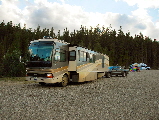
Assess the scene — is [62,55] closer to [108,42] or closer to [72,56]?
[72,56]

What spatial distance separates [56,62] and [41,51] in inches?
50.7

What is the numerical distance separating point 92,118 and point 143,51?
86233mm

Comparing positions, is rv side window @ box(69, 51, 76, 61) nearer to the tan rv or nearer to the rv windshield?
the tan rv

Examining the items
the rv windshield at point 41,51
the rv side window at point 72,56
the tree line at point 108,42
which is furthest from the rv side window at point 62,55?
the tree line at point 108,42

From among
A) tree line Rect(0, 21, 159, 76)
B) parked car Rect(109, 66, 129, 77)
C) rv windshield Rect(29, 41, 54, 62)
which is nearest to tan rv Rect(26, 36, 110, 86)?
rv windshield Rect(29, 41, 54, 62)

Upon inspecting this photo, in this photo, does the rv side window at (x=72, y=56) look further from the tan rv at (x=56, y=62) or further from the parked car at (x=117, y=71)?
the parked car at (x=117, y=71)

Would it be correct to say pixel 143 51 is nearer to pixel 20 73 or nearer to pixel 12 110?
pixel 20 73

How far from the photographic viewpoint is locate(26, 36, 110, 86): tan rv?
473 inches

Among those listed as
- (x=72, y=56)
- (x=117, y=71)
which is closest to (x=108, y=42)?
(x=117, y=71)

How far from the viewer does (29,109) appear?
6598mm

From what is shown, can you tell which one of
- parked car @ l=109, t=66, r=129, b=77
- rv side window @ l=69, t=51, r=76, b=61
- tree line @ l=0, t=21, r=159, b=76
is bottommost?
parked car @ l=109, t=66, r=129, b=77

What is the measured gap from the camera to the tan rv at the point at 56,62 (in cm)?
1202

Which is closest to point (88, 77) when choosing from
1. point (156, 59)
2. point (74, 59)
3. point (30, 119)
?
point (74, 59)

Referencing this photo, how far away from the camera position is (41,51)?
12359 mm
